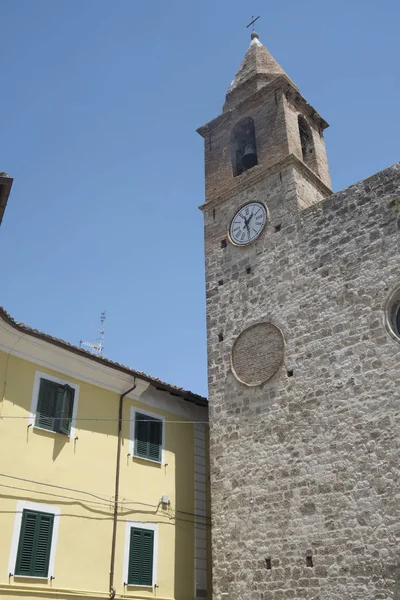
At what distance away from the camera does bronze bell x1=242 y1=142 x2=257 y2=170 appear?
53.9 ft

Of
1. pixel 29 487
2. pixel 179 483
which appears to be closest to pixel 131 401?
pixel 179 483

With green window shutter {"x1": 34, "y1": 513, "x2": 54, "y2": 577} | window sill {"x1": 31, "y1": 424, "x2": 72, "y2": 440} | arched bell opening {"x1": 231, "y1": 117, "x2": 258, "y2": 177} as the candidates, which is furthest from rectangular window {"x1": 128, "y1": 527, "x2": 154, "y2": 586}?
arched bell opening {"x1": 231, "y1": 117, "x2": 258, "y2": 177}

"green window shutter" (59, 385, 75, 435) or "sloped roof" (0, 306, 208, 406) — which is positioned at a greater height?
"sloped roof" (0, 306, 208, 406)

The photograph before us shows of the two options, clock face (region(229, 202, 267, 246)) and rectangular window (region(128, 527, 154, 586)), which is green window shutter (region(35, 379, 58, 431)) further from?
clock face (region(229, 202, 267, 246))

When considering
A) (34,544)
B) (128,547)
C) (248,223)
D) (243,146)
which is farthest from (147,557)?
(243,146)

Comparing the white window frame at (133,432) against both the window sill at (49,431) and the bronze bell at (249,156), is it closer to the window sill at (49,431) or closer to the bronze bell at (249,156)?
the window sill at (49,431)

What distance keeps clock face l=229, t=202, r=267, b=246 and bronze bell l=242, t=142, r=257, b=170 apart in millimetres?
1779

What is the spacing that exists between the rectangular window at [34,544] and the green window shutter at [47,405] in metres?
1.64

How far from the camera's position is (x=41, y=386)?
38.2ft

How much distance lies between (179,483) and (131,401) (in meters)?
2.23

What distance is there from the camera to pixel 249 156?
54.4 ft

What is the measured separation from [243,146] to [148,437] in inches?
349

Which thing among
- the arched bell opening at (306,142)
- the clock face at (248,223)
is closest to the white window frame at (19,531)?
the clock face at (248,223)

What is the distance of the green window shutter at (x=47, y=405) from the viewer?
1133cm
